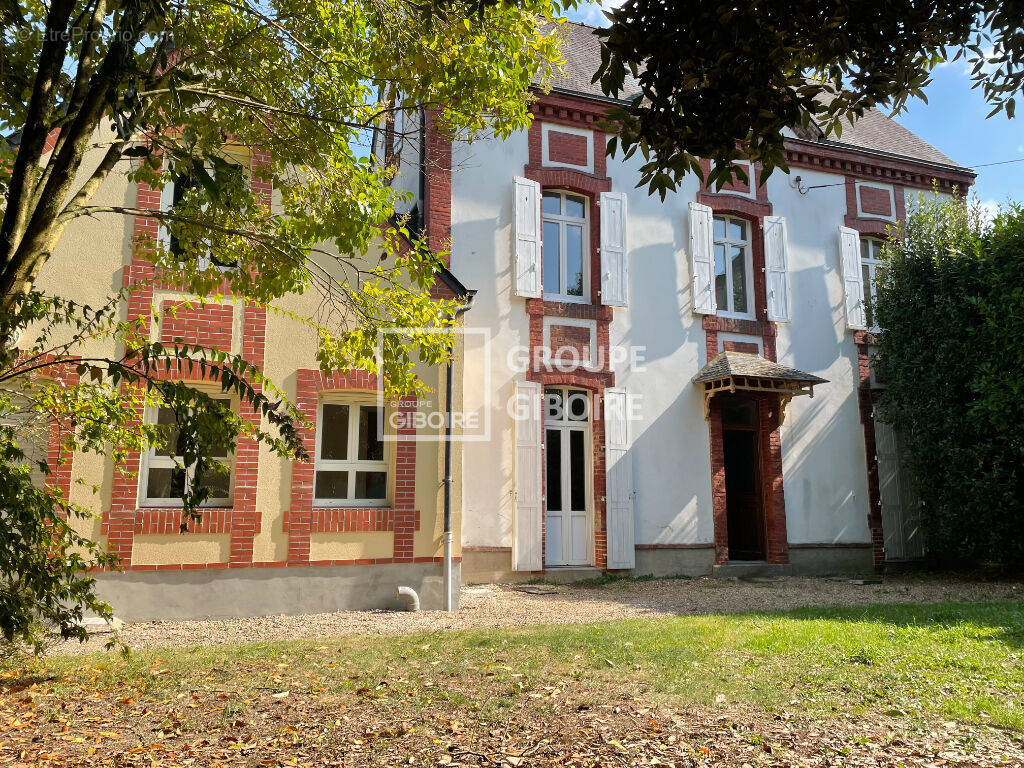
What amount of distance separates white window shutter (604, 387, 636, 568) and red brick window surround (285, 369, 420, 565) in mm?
3437

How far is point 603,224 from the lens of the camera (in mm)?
11023

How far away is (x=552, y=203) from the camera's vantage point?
36.6 feet

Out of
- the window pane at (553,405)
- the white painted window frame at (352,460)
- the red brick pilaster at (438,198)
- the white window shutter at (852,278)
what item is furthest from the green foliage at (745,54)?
the white window shutter at (852,278)

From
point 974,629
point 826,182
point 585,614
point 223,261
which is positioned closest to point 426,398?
point 585,614

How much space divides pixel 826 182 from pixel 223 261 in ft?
37.1

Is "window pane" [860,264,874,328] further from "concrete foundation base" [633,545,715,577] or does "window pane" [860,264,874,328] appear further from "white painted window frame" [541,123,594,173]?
"white painted window frame" [541,123,594,173]

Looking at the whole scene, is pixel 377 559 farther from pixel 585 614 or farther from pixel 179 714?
pixel 179 714

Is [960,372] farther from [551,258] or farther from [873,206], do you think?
[551,258]

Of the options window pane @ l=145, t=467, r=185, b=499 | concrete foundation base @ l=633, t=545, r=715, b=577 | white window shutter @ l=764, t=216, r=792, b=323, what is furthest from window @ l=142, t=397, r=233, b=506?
white window shutter @ l=764, t=216, r=792, b=323

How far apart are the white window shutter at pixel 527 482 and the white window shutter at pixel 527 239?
4.65 ft

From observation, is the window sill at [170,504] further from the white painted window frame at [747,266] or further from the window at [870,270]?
the window at [870,270]

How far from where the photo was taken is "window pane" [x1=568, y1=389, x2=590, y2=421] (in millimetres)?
10695

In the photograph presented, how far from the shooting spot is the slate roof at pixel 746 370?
35.2 feet

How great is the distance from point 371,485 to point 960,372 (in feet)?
29.1
